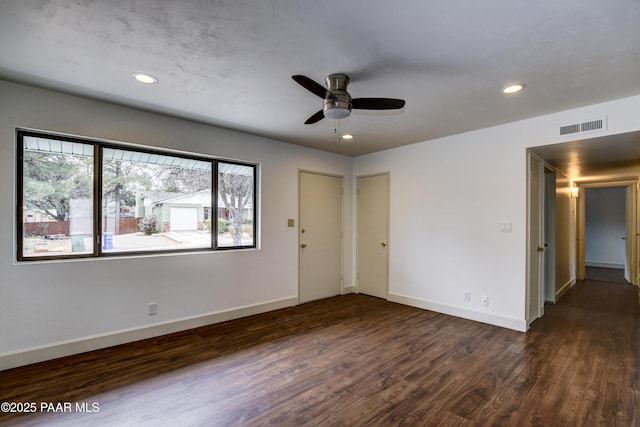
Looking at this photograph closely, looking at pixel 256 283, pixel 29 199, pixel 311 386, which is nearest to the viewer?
pixel 311 386

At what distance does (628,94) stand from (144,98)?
467 cm

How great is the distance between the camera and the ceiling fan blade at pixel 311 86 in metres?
2.02

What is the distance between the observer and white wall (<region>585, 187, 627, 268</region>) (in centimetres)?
785

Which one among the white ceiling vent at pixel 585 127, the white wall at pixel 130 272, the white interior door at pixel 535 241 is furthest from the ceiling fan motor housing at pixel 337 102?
the white interior door at pixel 535 241

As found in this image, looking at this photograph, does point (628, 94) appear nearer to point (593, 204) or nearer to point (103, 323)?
point (103, 323)

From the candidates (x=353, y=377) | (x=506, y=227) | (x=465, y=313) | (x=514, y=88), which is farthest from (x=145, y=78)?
(x=465, y=313)

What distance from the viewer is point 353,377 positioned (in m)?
2.53

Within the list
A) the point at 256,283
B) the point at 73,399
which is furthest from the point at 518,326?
the point at 73,399

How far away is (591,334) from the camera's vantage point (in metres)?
3.47

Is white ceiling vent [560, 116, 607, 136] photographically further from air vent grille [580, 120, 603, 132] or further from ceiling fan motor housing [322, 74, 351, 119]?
ceiling fan motor housing [322, 74, 351, 119]

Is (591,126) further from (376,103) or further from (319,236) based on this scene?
(319,236)

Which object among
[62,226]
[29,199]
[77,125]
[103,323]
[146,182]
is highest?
[77,125]

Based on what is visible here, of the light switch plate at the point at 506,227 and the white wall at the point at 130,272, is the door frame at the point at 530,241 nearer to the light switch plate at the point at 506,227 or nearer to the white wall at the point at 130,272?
the light switch plate at the point at 506,227

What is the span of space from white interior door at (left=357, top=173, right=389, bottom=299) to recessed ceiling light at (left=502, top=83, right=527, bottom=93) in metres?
2.44
